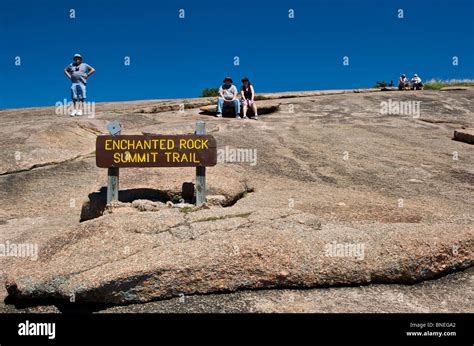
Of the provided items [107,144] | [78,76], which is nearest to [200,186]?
[107,144]

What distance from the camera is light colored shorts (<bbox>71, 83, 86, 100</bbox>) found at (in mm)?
15648

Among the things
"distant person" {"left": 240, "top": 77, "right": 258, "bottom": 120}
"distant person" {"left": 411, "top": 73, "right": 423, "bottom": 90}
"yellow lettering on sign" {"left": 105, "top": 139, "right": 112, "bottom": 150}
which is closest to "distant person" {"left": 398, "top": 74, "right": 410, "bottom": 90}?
"distant person" {"left": 411, "top": 73, "right": 423, "bottom": 90}

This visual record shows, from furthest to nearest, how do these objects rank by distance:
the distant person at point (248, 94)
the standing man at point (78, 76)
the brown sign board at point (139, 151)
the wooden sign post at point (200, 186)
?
the distant person at point (248, 94), the standing man at point (78, 76), the wooden sign post at point (200, 186), the brown sign board at point (139, 151)

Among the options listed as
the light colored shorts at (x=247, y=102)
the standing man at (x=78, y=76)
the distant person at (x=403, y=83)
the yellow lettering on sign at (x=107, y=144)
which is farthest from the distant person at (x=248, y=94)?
the distant person at (x=403, y=83)

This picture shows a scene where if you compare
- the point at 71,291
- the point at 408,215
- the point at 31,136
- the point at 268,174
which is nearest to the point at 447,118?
the point at 268,174

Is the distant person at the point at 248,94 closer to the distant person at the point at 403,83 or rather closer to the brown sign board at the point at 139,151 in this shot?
the brown sign board at the point at 139,151

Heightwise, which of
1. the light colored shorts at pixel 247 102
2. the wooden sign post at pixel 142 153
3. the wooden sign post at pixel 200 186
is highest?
the light colored shorts at pixel 247 102

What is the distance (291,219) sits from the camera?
6.47 meters

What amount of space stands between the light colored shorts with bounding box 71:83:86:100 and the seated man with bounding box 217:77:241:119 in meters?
4.77

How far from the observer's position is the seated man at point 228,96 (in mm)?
16391

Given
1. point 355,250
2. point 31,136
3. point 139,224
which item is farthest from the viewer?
point 31,136
